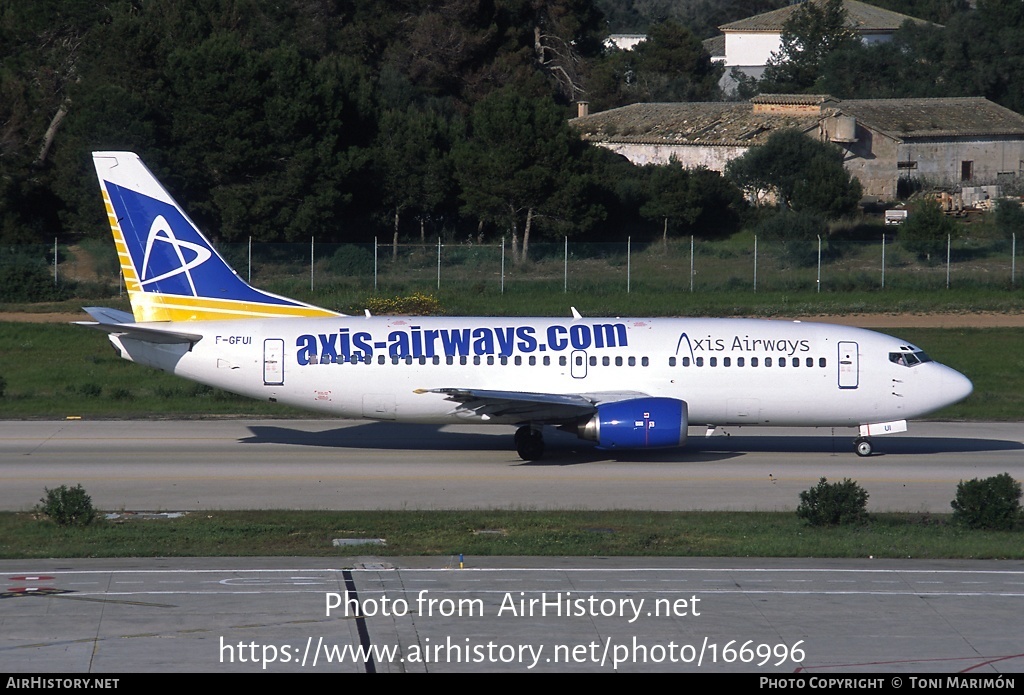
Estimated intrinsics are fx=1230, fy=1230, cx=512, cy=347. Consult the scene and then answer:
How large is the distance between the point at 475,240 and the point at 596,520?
4582cm

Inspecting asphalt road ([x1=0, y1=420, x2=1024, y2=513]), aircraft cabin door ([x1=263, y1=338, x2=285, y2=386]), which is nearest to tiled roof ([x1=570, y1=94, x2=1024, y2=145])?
asphalt road ([x1=0, y1=420, x2=1024, y2=513])

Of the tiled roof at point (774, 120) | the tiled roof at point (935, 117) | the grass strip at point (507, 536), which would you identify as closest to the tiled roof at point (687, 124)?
the tiled roof at point (774, 120)

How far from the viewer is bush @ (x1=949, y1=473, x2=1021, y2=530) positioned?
74.2ft

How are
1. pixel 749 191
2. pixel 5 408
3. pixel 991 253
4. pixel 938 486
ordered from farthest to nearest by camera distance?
pixel 749 191 → pixel 991 253 → pixel 5 408 → pixel 938 486

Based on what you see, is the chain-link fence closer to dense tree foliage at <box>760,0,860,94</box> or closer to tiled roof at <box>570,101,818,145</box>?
tiled roof at <box>570,101,818,145</box>

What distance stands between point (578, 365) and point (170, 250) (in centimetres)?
1019

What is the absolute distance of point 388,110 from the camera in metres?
71.8

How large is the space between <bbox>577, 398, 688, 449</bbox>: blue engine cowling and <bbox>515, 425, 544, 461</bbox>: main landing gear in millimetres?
2003

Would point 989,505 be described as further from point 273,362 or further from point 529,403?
point 273,362

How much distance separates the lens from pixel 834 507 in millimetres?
22656

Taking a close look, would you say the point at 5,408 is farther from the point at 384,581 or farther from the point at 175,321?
the point at 384,581

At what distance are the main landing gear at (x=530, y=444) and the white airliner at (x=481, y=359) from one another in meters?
0.03

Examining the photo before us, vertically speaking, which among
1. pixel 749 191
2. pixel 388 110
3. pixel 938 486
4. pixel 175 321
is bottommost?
pixel 938 486
